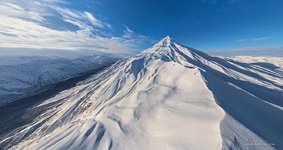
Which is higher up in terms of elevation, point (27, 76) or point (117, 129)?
point (117, 129)

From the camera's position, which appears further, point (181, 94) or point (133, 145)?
point (181, 94)

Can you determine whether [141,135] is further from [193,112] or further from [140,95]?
[140,95]

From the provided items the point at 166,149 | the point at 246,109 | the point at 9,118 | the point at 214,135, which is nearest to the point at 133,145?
the point at 166,149

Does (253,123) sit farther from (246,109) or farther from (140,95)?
(140,95)

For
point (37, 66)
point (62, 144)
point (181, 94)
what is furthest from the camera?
point (37, 66)

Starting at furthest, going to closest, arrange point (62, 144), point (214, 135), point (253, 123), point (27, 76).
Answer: point (27, 76) < point (62, 144) < point (253, 123) < point (214, 135)

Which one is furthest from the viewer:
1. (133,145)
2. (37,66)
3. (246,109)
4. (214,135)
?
(37,66)

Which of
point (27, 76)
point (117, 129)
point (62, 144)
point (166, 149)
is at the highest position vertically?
point (166, 149)

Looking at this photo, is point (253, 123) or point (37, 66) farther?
point (37, 66)

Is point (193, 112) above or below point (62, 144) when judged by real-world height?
above
